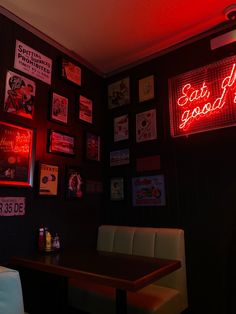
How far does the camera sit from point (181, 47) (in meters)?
2.70

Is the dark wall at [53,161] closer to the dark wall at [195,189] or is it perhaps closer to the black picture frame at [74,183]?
the black picture frame at [74,183]

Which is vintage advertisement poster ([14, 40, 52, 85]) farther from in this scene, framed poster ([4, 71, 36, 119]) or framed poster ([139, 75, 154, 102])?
framed poster ([139, 75, 154, 102])

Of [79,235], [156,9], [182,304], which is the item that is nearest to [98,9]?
[156,9]

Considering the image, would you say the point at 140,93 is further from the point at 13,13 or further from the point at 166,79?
the point at 13,13

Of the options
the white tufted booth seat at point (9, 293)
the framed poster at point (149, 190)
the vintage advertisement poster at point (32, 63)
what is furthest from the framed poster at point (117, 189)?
the white tufted booth seat at point (9, 293)

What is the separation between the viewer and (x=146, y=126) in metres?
2.80

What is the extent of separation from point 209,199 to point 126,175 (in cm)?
96

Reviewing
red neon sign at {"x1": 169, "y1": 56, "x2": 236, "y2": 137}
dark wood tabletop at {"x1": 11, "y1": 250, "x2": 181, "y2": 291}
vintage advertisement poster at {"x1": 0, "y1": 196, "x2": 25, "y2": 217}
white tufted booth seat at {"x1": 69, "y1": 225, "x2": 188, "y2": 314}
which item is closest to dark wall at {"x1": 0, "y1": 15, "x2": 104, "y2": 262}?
vintage advertisement poster at {"x1": 0, "y1": 196, "x2": 25, "y2": 217}

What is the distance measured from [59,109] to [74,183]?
2.59 ft

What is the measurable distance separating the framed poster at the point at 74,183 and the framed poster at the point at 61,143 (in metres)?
0.20

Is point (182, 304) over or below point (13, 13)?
below

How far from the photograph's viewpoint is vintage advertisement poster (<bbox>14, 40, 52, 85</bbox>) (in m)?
2.31

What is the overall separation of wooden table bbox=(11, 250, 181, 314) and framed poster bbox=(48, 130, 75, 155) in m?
0.99

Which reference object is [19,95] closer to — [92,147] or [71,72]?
[71,72]
